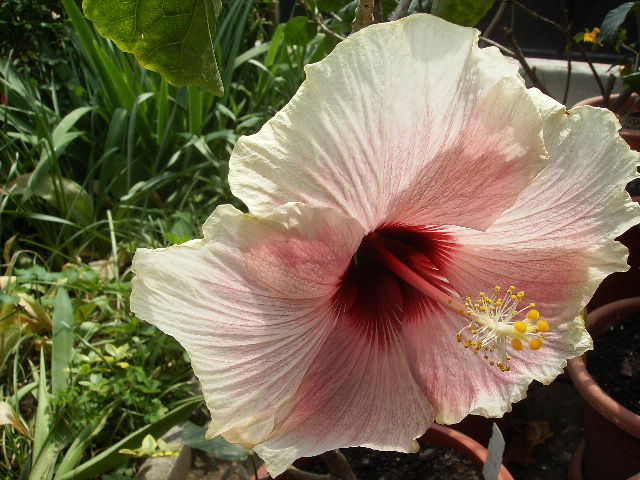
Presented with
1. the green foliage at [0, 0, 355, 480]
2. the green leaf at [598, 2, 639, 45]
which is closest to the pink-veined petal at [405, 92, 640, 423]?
the green foliage at [0, 0, 355, 480]

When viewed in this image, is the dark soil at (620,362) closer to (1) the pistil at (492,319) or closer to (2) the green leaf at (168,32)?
(1) the pistil at (492,319)

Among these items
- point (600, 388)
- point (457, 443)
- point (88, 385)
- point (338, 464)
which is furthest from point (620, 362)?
point (88, 385)

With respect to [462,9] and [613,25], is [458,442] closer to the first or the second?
[462,9]

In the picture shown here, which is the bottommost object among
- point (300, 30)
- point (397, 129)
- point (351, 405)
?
point (351, 405)

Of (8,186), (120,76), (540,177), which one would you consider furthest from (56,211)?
(540,177)

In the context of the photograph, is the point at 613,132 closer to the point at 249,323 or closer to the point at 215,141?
the point at 249,323

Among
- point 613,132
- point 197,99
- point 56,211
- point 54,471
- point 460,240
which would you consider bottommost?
point 54,471
